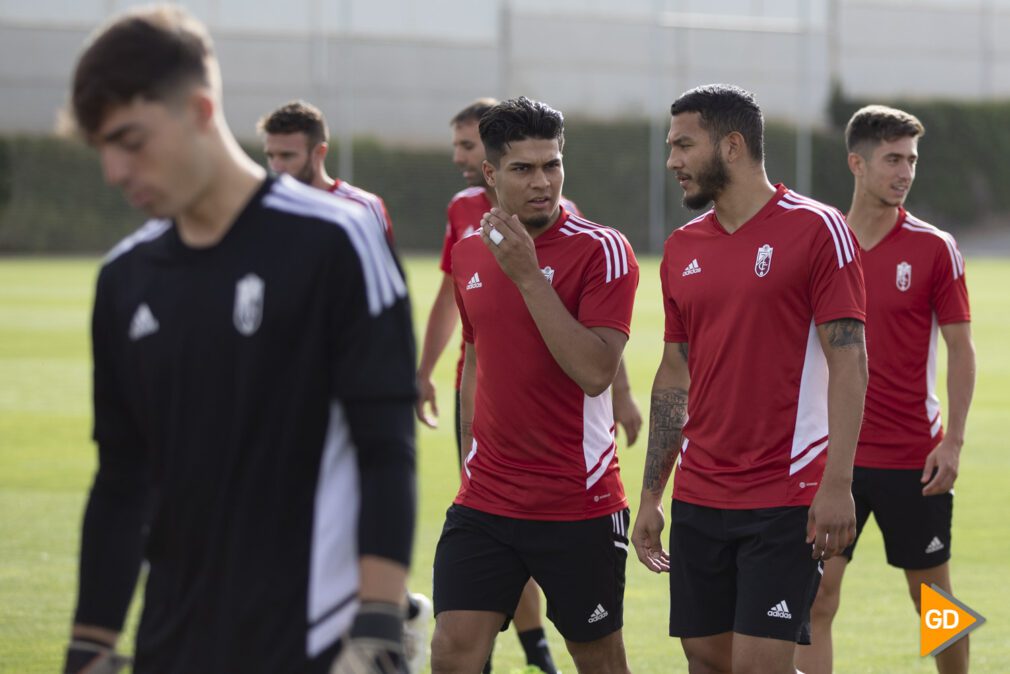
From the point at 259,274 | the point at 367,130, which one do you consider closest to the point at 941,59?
the point at 367,130

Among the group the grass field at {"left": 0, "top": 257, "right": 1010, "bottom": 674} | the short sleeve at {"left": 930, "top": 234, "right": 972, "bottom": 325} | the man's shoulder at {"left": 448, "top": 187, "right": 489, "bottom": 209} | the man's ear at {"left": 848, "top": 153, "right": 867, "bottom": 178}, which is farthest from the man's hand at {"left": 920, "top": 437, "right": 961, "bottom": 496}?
the man's shoulder at {"left": 448, "top": 187, "right": 489, "bottom": 209}

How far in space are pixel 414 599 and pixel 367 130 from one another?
142 ft

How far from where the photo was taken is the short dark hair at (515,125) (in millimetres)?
5246

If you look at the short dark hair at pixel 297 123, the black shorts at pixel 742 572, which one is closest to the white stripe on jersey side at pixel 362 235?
the black shorts at pixel 742 572

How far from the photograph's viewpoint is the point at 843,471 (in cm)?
458

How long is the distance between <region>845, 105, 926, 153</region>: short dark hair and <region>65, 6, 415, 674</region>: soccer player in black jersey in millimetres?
4085

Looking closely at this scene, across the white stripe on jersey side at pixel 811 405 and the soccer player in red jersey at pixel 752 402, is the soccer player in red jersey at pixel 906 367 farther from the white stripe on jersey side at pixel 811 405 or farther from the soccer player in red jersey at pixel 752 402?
the white stripe on jersey side at pixel 811 405

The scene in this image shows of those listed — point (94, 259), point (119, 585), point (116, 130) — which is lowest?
point (94, 259)

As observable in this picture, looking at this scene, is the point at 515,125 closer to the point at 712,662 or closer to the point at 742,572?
the point at 742,572

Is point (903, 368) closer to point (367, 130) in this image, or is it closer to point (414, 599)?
point (414, 599)

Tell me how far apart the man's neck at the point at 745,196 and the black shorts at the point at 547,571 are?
112cm

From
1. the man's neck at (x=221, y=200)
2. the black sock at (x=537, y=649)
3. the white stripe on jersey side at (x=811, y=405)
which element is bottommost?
the black sock at (x=537, y=649)

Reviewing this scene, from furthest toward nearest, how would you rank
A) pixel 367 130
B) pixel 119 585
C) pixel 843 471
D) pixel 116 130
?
pixel 367 130, pixel 843 471, pixel 119 585, pixel 116 130

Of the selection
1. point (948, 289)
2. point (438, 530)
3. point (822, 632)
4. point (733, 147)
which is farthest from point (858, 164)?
point (438, 530)
